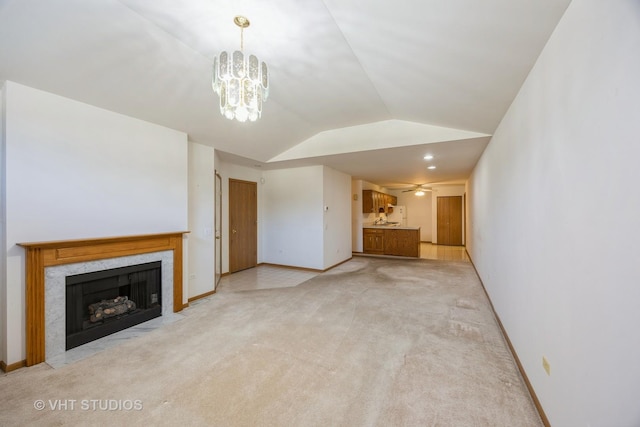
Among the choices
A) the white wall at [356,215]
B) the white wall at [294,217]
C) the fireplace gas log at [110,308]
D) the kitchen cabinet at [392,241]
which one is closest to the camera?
the fireplace gas log at [110,308]

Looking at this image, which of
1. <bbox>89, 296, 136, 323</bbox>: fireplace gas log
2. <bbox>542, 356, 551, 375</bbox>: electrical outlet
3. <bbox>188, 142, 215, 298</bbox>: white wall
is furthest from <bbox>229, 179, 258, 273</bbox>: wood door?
A: <bbox>542, 356, 551, 375</bbox>: electrical outlet

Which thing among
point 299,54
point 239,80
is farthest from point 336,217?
point 239,80

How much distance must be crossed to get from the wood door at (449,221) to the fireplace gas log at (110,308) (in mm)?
10470

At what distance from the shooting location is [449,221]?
10.2 m

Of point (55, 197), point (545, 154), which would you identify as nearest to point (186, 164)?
point (55, 197)

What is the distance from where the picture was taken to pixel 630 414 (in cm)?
95

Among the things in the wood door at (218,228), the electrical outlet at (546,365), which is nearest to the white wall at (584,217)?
the electrical outlet at (546,365)

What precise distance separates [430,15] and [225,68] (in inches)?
60.3

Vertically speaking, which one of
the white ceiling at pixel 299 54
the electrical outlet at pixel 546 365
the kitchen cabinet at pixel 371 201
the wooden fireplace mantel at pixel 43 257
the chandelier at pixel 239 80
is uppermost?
the white ceiling at pixel 299 54

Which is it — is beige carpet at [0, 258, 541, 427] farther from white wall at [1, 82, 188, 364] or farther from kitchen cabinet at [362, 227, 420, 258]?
kitchen cabinet at [362, 227, 420, 258]

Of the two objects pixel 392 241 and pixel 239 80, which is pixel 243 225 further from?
pixel 392 241

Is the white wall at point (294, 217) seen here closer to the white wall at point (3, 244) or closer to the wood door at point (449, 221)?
the white wall at point (3, 244)

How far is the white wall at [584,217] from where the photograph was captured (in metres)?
0.97

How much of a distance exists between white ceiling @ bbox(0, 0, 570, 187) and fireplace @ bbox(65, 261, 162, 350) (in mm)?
2066
